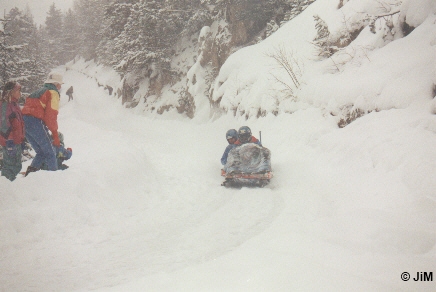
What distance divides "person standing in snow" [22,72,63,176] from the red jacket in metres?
0.36

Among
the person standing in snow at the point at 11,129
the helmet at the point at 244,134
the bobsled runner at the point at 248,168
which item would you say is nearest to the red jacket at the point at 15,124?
the person standing in snow at the point at 11,129

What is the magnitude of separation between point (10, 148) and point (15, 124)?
415 millimetres

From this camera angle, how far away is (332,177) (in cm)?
488

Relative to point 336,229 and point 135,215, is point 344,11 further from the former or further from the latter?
point 135,215

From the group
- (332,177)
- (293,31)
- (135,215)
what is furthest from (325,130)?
(293,31)

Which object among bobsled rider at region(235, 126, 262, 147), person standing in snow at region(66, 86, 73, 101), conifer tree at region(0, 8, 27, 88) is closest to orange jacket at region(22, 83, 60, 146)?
conifer tree at region(0, 8, 27, 88)

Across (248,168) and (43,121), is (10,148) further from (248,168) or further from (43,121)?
(248,168)

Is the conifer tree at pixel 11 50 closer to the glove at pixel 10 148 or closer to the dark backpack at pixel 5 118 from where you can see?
the dark backpack at pixel 5 118

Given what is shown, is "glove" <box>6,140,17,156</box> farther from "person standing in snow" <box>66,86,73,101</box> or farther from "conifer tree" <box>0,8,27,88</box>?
"person standing in snow" <box>66,86,73,101</box>

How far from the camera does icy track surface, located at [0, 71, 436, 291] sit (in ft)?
7.99

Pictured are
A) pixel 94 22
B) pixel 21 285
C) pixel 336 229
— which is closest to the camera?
pixel 21 285

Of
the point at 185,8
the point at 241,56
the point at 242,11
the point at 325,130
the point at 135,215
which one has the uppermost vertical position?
the point at 185,8

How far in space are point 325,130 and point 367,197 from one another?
2.77 m

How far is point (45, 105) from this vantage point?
4.80 metres
